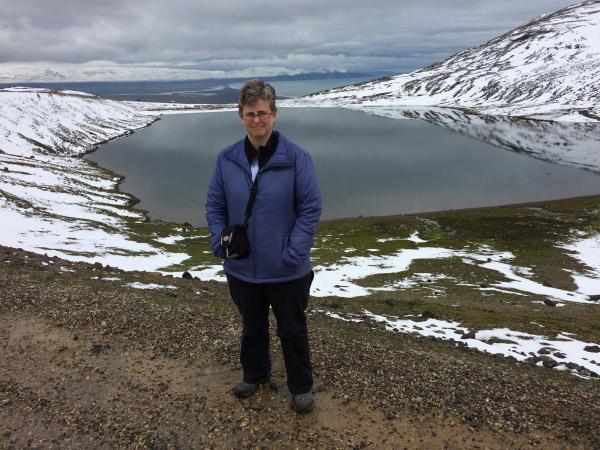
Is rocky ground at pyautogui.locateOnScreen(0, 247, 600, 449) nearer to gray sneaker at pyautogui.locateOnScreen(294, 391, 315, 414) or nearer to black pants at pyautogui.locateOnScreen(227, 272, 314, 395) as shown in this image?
gray sneaker at pyautogui.locateOnScreen(294, 391, 315, 414)

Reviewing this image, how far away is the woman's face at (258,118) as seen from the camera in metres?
6.12

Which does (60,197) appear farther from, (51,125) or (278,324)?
(51,125)

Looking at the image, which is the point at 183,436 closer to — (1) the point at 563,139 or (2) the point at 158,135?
(1) the point at 563,139

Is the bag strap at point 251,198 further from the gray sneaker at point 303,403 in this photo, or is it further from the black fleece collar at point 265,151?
the gray sneaker at point 303,403

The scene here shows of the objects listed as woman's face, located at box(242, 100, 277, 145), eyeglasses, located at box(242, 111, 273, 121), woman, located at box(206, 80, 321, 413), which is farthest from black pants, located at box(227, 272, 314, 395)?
eyeglasses, located at box(242, 111, 273, 121)

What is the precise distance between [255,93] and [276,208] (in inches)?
63.7

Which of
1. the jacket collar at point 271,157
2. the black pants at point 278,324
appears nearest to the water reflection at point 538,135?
the black pants at point 278,324

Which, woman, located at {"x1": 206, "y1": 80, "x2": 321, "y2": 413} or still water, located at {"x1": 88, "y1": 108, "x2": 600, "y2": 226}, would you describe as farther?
still water, located at {"x1": 88, "y1": 108, "x2": 600, "y2": 226}

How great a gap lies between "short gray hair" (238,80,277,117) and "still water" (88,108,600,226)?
4980 centimetres

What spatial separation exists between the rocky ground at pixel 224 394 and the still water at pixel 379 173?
45054mm

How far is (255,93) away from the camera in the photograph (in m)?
6.05

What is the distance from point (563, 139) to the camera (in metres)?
122

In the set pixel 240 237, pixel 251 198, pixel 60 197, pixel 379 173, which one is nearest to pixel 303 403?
pixel 240 237

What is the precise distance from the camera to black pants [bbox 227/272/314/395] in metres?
6.77
